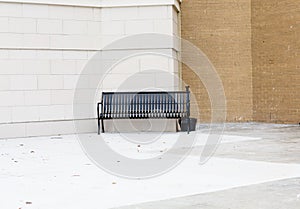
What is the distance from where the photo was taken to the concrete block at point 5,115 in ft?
42.3

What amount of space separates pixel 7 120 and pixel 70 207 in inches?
317

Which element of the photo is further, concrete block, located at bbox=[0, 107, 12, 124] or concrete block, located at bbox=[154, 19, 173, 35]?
concrete block, located at bbox=[154, 19, 173, 35]

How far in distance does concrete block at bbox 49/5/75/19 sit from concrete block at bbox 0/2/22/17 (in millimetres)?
782

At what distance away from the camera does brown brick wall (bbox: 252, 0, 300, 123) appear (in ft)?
49.8

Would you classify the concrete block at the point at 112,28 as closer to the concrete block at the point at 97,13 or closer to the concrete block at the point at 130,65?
the concrete block at the point at 97,13

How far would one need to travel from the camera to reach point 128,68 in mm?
14211

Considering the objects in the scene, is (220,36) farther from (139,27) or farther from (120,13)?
(120,13)

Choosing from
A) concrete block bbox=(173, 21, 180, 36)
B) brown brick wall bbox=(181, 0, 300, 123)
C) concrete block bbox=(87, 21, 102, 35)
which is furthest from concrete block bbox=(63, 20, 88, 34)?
brown brick wall bbox=(181, 0, 300, 123)

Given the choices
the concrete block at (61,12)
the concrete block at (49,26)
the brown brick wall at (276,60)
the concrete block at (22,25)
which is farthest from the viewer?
the brown brick wall at (276,60)

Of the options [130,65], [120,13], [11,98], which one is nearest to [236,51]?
[130,65]

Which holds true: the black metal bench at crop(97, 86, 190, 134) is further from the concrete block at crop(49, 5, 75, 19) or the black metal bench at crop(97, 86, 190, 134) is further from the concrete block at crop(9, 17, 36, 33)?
the concrete block at crop(9, 17, 36, 33)

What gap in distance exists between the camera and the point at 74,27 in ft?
45.2

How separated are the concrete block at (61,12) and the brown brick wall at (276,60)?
557 cm

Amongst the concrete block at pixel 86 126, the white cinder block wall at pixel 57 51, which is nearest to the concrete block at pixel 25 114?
the white cinder block wall at pixel 57 51
